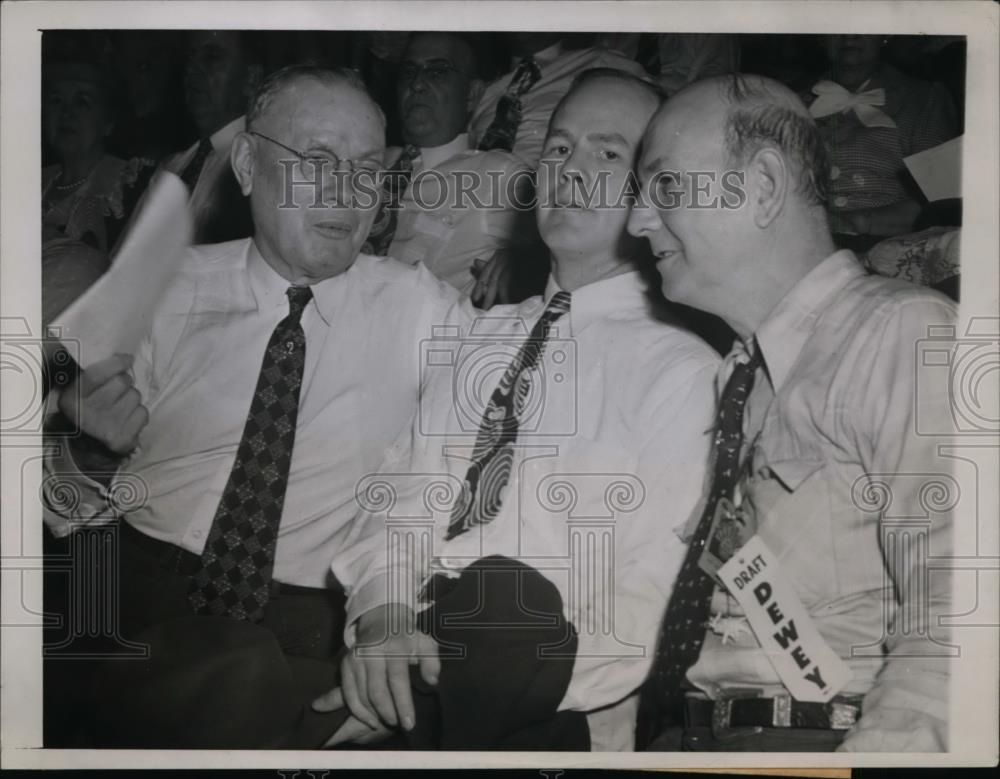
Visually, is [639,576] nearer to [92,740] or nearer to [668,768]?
[668,768]

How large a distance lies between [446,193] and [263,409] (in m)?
0.69

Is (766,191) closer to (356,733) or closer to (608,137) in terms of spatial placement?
(608,137)

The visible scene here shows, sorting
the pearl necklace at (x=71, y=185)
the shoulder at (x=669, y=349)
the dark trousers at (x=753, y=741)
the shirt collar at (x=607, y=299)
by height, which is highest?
the pearl necklace at (x=71, y=185)

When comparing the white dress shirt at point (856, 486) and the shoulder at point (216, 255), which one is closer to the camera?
the white dress shirt at point (856, 486)

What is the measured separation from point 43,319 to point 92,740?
104 centimetres

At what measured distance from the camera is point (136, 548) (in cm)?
269

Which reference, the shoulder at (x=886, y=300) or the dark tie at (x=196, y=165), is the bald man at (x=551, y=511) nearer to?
the shoulder at (x=886, y=300)

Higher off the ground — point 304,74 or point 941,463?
point 304,74

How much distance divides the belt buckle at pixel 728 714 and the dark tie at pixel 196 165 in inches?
69.9

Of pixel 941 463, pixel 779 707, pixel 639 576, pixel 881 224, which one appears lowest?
pixel 779 707

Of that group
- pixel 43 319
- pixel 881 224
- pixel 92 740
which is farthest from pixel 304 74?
pixel 92 740

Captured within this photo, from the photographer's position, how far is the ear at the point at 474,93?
2697 mm

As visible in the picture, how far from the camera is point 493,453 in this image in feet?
8.74

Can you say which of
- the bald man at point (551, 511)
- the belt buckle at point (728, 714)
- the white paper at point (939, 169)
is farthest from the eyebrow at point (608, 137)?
the belt buckle at point (728, 714)
